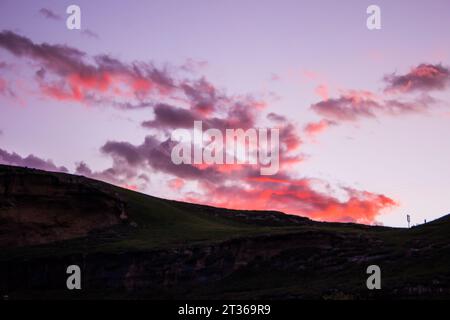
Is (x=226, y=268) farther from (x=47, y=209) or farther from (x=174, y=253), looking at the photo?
(x=47, y=209)

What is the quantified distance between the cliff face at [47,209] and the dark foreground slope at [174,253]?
0.17 meters

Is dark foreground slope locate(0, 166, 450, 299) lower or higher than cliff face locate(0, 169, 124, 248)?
lower

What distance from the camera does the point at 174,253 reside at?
92625 mm

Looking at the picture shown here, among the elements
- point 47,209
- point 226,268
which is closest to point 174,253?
point 226,268

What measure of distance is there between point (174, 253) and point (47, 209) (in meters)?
31.1

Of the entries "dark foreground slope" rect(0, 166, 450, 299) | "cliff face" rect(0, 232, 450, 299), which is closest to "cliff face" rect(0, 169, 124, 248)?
"dark foreground slope" rect(0, 166, 450, 299)

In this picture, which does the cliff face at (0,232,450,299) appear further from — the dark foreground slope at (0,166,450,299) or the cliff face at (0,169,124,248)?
the cliff face at (0,169,124,248)

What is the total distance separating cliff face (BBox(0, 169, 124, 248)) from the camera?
356ft

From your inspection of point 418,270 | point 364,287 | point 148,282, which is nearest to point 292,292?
point 364,287

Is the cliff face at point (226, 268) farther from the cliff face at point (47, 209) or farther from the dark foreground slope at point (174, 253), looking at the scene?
the cliff face at point (47, 209)

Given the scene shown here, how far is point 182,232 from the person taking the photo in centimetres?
11200

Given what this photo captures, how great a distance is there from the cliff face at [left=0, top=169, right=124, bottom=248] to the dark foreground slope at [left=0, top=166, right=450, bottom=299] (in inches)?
6.6
